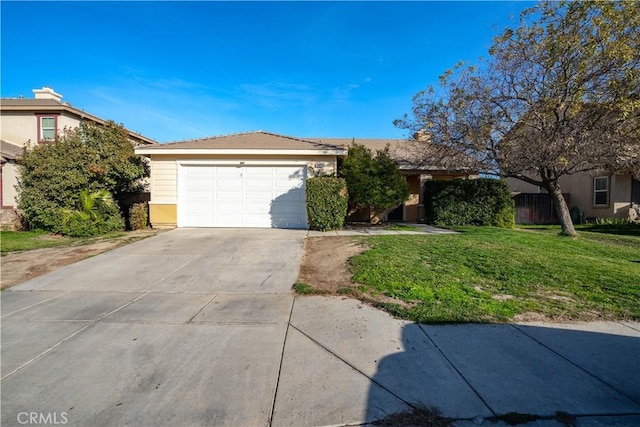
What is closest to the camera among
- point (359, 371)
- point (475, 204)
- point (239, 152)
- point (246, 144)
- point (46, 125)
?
point (359, 371)

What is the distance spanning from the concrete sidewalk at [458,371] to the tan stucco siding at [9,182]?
15.4 metres

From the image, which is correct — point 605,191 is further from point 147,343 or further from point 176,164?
point 147,343

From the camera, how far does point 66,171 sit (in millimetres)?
11250

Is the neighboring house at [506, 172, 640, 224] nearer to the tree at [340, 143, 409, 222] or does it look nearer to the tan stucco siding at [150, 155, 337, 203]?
the tree at [340, 143, 409, 222]

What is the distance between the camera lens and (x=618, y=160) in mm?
9852

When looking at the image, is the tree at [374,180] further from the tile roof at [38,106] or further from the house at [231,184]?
the tile roof at [38,106]

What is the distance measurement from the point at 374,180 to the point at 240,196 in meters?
5.09

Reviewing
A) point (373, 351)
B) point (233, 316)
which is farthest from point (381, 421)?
point (233, 316)

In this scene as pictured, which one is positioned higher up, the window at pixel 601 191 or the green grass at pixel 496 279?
the window at pixel 601 191

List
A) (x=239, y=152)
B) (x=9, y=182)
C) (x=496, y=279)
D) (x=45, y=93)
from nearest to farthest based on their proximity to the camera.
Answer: (x=496, y=279) → (x=239, y=152) → (x=9, y=182) → (x=45, y=93)

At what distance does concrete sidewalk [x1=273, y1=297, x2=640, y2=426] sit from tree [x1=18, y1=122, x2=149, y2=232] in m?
10.9

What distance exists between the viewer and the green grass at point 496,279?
4.66 meters

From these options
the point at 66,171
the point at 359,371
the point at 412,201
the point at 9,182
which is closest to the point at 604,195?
the point at 412,201

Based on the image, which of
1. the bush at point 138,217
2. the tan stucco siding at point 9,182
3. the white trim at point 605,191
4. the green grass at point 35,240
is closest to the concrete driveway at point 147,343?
the green grass at point 35,240
